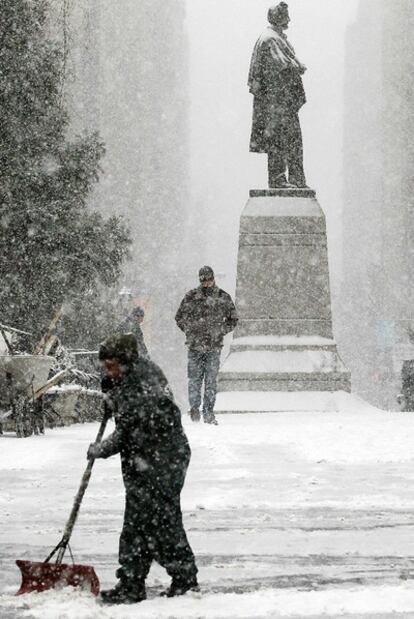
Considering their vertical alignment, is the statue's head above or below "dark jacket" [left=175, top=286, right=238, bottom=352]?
above

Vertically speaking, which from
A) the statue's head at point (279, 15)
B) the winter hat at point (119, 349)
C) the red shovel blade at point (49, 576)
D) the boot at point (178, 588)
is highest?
the statue's head at point (279, 15)

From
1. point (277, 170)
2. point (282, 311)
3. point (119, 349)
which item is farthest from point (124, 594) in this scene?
point (277, 170)

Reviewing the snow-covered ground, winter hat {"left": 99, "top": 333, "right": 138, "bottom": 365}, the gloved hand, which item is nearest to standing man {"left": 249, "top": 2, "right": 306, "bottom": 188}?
the snow-covered ground

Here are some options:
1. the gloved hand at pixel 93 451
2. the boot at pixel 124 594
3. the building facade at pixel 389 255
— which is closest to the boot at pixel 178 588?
the boot at pixel 124 594

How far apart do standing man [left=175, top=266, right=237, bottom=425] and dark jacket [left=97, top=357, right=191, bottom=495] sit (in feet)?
30.9

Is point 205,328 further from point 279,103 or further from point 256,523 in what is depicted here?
point 256,523

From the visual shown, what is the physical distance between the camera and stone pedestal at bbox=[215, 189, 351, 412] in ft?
57.5

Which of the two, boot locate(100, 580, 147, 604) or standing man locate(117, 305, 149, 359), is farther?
standing man locate(117, 305, 149, 359)

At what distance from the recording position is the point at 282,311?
18078mm

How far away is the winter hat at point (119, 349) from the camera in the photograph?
5.38 meters

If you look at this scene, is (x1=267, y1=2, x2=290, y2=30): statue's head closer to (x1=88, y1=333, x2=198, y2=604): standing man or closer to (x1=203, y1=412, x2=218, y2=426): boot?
(x1=203, y1=412, x2=218, y2=426): boot

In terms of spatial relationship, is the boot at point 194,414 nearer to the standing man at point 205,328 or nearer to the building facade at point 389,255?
the standing man at point 205,328

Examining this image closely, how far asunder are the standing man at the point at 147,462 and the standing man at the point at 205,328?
9423mm

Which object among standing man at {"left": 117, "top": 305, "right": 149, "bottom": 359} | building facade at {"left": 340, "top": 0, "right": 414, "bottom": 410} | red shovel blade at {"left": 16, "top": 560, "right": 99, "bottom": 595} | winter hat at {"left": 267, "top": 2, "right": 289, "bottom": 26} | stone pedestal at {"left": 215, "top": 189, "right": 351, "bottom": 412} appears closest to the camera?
red shovel blade at {"left": 16, "top": 560, "right": 99, "bottom": 595}
